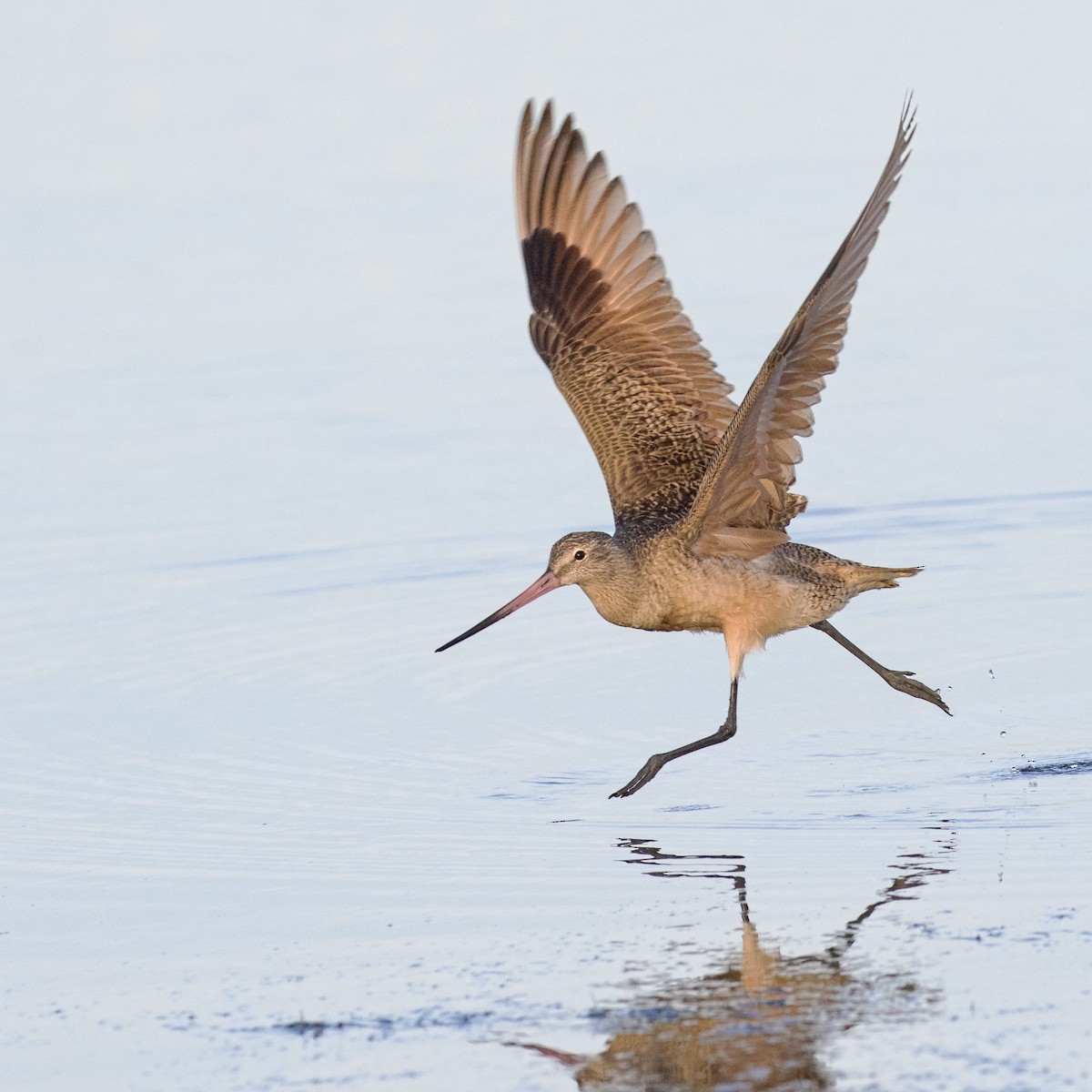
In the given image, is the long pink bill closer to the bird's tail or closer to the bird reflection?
the bird's tail

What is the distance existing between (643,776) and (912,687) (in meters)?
1.29

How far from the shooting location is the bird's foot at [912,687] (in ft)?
25.9

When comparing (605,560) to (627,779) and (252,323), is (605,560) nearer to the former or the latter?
(627,779)

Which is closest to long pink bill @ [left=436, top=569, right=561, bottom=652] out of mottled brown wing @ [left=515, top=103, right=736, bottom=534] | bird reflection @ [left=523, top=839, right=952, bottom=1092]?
mottled brown wing @ [left=515, top=103, right=736, bottom=534]

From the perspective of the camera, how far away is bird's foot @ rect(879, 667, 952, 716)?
7.90 m

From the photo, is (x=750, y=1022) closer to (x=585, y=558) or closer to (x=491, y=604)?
(x=585, y=558)

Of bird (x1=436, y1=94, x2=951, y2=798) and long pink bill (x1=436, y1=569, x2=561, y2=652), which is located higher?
bird (x1=436, y1=94, x2=951, y2=798)

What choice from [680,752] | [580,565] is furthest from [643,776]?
[580,565]

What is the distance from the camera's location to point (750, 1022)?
5039 millimetres

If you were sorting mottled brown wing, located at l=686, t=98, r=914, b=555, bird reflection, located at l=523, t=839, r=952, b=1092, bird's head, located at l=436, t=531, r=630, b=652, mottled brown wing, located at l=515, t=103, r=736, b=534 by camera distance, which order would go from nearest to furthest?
bird reflection, located at l=523, t=839, r=952, b=1092 → mottled brown wing, located at l=686, t=98, r=914, b=555 → bird's head, located at l=436, t=531, r=630, b=652 → mottled brown wing, located at l=515, t=103, r=736, b=534

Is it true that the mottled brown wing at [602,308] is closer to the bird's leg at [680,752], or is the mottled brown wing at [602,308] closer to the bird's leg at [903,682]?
the bird's leg at [903,682]

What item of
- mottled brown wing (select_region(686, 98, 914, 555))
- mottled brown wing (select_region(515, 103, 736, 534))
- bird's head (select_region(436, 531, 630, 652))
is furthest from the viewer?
mottled brown wing (select_region(515, 103, 736, 534))

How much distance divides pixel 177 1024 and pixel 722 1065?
1.27 meters

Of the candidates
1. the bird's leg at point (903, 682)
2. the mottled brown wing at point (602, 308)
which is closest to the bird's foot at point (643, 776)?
the bird's leg at point (903, 682)
